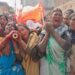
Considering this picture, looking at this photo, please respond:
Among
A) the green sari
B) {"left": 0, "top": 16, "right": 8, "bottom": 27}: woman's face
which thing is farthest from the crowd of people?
{"left": 0, "top": 16, "right": 8, "bottom": 27}: woman's face

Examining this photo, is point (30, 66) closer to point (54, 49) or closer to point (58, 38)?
point (54, 49)

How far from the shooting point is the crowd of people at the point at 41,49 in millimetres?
4949

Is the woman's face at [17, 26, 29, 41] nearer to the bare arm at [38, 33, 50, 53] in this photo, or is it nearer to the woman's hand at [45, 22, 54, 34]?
the bare arm at [38, 33, 50, 53]

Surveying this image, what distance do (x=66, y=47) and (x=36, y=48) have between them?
0.45m

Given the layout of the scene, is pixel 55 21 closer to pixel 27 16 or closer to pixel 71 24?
pixel 71 24

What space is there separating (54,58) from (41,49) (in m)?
0.23

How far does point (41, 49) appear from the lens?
5051 mm

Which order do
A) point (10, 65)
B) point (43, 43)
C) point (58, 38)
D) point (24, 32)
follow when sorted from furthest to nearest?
point (24, 32) < point (10, 65) < point (43, 43) < point (58, 38)

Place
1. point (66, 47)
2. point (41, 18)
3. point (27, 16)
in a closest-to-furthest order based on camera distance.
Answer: point (66, 47) → point (27, 16) → point (41, 18)

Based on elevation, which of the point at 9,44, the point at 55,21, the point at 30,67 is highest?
the point at 55,21

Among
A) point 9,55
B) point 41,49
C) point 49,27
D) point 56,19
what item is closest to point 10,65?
point 9,55

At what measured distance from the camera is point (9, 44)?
5184 millimetres

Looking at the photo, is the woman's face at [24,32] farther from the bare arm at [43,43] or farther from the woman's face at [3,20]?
the woman's face at [3,20]

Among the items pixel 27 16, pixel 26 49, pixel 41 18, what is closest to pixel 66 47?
pixel 26 49
